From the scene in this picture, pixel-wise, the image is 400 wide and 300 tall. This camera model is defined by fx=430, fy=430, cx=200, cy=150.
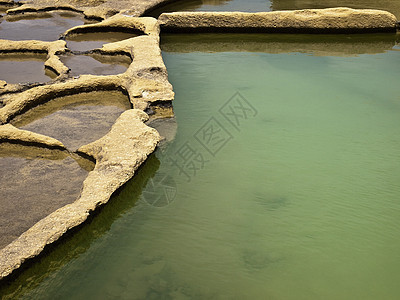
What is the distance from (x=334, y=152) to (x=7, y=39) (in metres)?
4.47

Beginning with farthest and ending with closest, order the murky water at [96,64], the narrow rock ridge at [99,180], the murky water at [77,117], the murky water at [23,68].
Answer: the murky water at [96,64] → the murky water at [23,68] → the murky water at [77,117] → the narrow rock ridge at [99,180]

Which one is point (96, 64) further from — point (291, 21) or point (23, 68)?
point (291, 21)

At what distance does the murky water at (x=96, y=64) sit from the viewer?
4.51 meters

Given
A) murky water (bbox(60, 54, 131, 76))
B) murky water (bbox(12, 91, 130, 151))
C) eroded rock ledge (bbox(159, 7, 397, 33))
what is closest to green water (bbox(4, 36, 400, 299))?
murky water (bbox(12, 91, 130, 151))

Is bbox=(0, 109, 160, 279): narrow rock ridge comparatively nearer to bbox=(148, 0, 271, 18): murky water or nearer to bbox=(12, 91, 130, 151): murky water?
bbox=(12, 91, 130, 151): murky water

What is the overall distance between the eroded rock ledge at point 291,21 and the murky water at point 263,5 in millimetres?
1152

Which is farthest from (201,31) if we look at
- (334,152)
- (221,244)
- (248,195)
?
(221,244)

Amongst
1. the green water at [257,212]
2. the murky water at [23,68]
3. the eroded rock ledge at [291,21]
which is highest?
the eroded rock ledge at [291,21]

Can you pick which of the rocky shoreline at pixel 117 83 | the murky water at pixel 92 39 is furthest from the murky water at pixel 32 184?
the murky water at pixel 92 39

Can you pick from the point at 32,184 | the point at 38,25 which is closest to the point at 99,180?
the point at 32,184

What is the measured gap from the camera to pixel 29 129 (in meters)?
3.48

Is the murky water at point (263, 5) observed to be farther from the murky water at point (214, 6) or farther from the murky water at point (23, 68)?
the murky water at point (23, 68)

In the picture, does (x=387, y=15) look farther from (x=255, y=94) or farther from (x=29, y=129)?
(x=29, y=129)

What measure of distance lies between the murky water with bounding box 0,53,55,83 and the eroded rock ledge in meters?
1.74
